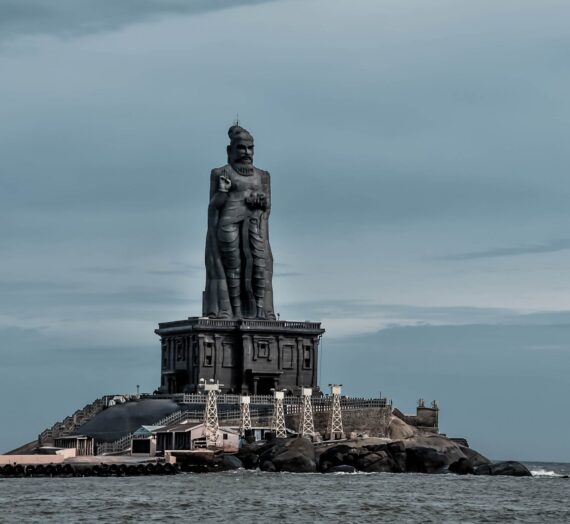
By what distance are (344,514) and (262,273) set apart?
44707 mm

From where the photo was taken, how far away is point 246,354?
105 meters

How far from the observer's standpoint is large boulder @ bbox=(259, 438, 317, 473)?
3334 inches

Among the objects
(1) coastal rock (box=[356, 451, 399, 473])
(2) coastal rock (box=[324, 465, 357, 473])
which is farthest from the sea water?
(1) coastal rock (box=[356, 451, 399, 473])

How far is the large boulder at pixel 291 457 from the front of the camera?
84688 millimetres

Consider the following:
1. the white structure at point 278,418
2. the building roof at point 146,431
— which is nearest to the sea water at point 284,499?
the white structure at point 278,418

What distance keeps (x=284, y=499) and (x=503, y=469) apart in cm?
2244

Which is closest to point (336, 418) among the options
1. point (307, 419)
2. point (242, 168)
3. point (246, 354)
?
point (307, 419)

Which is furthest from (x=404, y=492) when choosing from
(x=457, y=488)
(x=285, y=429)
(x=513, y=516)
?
(x=285, y=429)

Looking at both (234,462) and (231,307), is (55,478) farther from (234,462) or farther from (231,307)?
(231,307)

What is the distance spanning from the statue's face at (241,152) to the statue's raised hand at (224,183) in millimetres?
1301

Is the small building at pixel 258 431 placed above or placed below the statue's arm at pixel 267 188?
below

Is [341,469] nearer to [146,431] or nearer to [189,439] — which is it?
[189,439]

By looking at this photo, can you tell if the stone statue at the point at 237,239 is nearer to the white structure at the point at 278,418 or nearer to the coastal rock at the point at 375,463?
the white structure at the point at 278,418

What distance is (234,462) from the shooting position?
86.4 m
